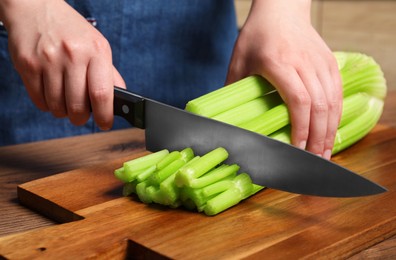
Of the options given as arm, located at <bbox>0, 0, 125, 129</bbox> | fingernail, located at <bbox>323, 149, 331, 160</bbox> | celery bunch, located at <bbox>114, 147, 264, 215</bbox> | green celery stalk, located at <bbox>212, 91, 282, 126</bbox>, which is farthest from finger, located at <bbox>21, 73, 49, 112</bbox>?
fingernail, located at <bbox>323, 149, 331, 160</bbox>

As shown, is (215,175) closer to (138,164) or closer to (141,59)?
(138,164)

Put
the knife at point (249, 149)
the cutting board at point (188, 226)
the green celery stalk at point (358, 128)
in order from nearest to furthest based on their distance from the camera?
the cutting board at point (188, 226) → the knife at point (249, 149) → the green celery stalk at point (358, 128)

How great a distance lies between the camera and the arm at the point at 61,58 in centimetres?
140

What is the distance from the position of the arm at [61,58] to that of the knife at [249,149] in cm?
6

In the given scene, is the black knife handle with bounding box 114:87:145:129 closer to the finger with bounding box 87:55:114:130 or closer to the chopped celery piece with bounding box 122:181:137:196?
the finger with bounding box 87:55:114:130

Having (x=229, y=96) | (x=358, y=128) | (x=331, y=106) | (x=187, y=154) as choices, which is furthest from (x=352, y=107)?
(x=187, y=154)

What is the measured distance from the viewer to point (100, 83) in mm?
1397

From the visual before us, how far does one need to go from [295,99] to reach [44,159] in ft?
1.88

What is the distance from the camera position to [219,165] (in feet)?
4.60

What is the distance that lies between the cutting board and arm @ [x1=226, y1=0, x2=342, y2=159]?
149 millimetres

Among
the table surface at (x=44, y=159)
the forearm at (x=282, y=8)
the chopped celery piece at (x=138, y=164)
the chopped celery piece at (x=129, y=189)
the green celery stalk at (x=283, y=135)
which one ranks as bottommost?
the table surface at (x=44, y=159)

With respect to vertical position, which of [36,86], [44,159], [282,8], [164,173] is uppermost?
[282,8]

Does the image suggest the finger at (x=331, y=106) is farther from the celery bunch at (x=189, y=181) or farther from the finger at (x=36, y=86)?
the finger at (x=36, y=86)

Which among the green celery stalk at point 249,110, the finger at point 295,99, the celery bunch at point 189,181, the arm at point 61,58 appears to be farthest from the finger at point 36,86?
the finger at point 295,99
